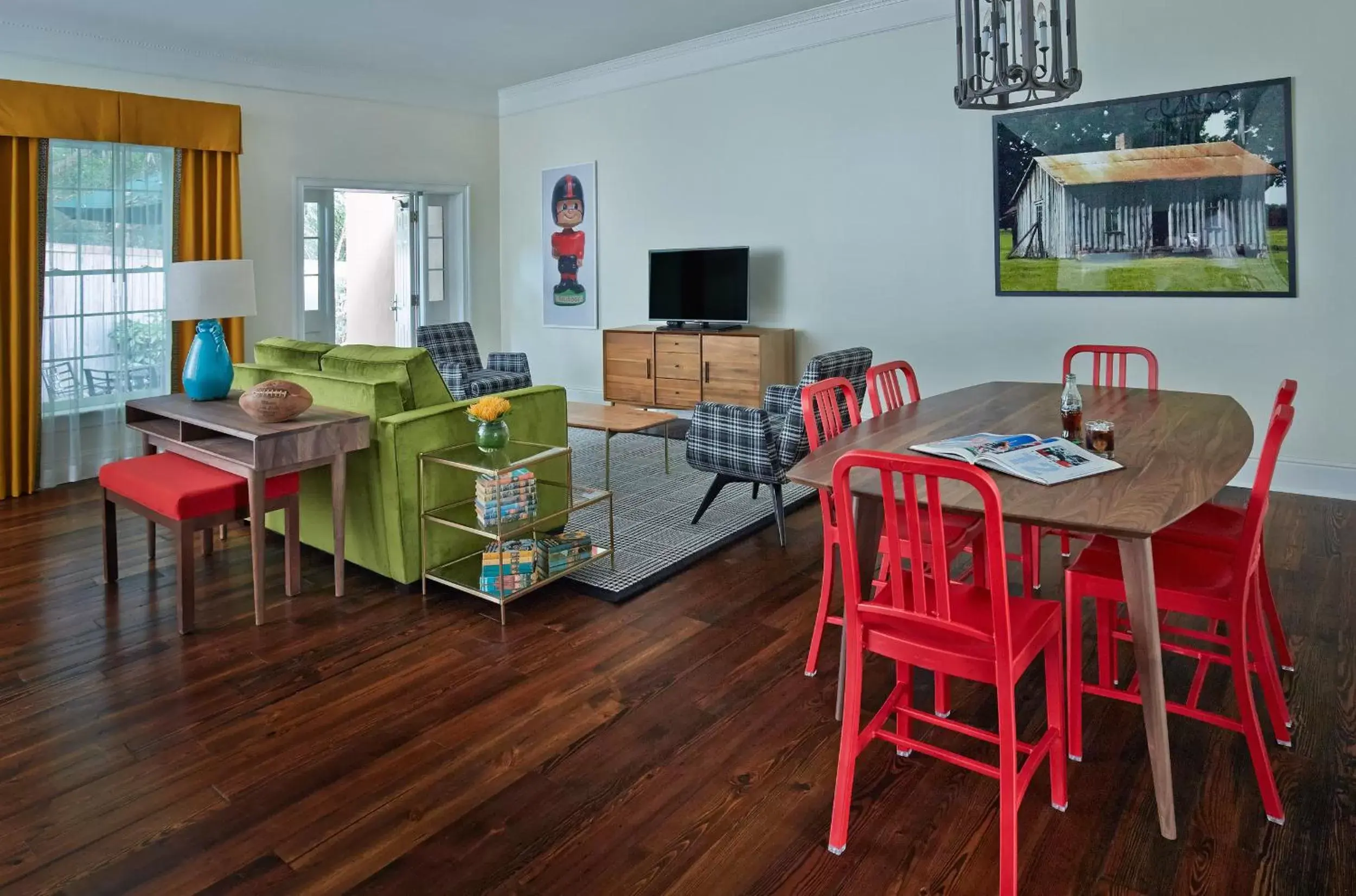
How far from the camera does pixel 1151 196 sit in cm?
488

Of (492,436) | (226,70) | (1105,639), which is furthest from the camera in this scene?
(226,70)

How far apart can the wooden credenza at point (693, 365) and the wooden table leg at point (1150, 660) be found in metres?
4.30

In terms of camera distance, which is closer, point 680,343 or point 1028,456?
point 1028,456

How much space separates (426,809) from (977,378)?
449 cm

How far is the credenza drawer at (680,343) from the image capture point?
655 cm

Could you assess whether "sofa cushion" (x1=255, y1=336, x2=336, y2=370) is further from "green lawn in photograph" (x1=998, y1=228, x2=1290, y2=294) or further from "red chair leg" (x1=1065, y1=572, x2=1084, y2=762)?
"green lawn in photograph" (x1=998, y1=228, x2=1290, y2=294)

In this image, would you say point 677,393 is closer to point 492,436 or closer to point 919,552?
point 492,436

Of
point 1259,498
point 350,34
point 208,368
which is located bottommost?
point 1259,498

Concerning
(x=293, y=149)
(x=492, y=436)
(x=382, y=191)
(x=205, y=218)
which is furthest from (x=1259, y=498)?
(x=382, y=191)

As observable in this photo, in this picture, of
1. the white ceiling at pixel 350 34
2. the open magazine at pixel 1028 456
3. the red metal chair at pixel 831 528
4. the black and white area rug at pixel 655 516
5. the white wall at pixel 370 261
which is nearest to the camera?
the open magazine at pixel 1028 456

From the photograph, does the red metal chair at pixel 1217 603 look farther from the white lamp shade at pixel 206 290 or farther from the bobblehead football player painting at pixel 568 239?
the bobblehead football player painting at pixel 568 239

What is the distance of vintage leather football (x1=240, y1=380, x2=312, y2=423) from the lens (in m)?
3.38

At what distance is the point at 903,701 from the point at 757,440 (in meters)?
2.03

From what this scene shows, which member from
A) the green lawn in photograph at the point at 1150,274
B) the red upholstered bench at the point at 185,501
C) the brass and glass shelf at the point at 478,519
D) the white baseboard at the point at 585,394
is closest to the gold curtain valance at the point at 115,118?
the red upholstered bench at the point at 185,501
